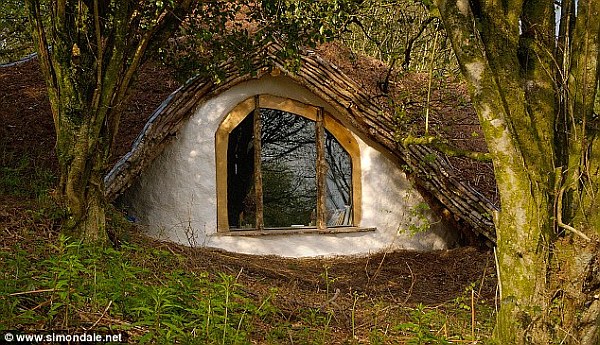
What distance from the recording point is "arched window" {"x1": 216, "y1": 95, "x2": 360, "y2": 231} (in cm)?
903

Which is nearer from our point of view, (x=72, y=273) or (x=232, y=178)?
(x=72, y=273)

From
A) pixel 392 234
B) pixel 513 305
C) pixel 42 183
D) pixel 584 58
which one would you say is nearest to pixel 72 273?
pixel 513 305

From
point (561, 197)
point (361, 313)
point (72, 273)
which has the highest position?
point (561, 197)

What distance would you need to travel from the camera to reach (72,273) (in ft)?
11.5

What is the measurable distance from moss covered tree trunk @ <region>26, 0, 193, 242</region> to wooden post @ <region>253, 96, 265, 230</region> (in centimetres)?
357

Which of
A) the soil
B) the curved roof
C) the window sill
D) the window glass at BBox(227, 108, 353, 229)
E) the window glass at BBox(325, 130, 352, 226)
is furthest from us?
the window glass at BBox(325, 130, 352, 226)

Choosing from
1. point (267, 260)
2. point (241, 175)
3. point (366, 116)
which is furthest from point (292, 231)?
point (366, 116)

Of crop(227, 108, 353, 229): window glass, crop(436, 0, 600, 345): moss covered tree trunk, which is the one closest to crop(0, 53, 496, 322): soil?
crop(227, 108, 353, 229): window glass

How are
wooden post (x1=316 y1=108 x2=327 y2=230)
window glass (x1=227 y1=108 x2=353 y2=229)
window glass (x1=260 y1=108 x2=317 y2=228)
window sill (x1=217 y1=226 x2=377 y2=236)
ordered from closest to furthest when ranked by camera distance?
window sill (x1=217 y1=226 x2=377 y2=236) → wooden post (x1=316 y1=108 x2=327 y2=230) → window glass (x1=227 y1=108 x2=353 y2=229) → window glass (x1=260 y1=108 x2=317 y2=228)

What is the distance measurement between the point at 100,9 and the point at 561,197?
3754 mm

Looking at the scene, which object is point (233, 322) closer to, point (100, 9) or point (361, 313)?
point (361, 313)

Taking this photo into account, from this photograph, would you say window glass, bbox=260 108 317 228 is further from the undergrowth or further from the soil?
the undergrowth

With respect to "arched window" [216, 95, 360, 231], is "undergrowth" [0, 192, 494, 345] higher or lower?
lower

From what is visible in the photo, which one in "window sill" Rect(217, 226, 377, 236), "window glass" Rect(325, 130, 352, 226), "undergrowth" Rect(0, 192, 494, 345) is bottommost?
"undergrowth" Rect(0, 192, 494, 345)
